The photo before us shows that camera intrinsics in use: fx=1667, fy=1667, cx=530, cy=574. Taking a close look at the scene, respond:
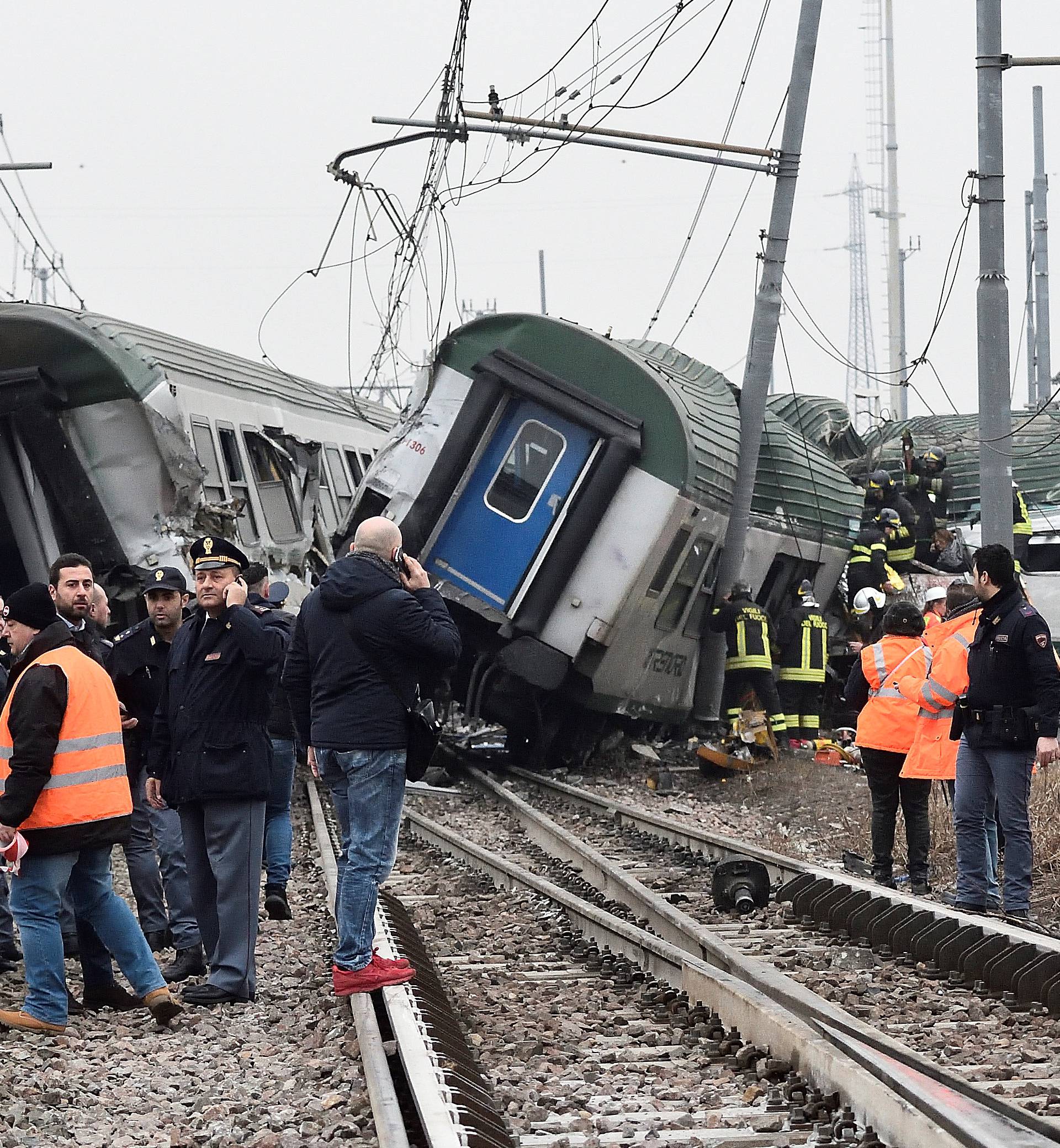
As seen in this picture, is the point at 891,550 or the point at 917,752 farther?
the point at 891,550

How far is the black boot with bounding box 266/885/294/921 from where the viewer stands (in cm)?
818

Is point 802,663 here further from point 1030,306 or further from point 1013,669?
point 1030,306

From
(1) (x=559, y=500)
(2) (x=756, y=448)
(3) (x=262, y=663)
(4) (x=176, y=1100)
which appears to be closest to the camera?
(4) (x=176, y=1100)

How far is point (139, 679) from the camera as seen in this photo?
7.23 m

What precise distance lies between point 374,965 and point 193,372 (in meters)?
8.89

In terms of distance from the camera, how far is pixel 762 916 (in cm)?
771

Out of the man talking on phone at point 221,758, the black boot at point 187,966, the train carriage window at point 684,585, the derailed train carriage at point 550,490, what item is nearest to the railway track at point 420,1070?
the man talking on phone at point 221,758

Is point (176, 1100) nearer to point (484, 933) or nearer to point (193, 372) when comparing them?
point (484, 933)

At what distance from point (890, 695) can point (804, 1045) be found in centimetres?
437

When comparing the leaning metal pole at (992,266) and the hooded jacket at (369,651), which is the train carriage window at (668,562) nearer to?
the leaning metal pole at (992,266)

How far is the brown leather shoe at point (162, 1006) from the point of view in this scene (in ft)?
19.4

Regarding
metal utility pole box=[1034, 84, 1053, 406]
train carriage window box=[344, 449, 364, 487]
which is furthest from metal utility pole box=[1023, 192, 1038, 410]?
train carriage window box=[344, 449, 364, 487]

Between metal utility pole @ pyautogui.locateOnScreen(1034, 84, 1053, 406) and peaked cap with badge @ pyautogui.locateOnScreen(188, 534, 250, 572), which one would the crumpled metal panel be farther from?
peaked cap with badge @ pyautogui.locateOnScreen(188, 534, 250, 572)

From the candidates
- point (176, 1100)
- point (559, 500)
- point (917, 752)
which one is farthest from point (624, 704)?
point (176, 1100)
